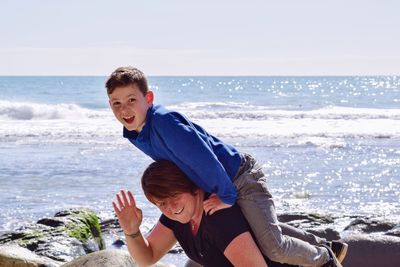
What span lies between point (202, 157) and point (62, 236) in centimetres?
527

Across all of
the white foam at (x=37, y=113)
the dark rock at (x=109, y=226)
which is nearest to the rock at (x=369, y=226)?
the dark rock at (x=109, y=226)

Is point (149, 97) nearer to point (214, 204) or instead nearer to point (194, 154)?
point (194, 154)

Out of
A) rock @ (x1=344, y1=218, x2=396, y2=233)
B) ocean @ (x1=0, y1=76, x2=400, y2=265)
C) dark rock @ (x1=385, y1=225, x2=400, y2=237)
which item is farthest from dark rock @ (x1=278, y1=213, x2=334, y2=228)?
dark rock @ (x1=385, y1=225, x2=400, y2=237)

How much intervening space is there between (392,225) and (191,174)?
266 inches

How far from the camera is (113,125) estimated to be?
3200 cm

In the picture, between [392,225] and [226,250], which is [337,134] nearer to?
[392,225]

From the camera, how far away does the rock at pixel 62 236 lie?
28.2 ft

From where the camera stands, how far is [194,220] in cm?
444

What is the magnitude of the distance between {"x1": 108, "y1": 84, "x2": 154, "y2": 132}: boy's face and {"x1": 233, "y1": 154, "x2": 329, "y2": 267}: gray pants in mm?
593

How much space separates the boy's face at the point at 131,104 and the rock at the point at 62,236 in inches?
169

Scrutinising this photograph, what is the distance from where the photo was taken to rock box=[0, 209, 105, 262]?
859cm

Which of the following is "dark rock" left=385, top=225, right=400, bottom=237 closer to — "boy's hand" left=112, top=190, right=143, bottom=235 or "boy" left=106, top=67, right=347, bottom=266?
"boy" left=106, top=67, right=347, bottom=266

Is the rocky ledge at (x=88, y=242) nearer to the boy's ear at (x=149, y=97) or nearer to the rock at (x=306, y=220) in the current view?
the rock at (x=306, y=220)

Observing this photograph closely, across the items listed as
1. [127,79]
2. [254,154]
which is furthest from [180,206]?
[254,154]
